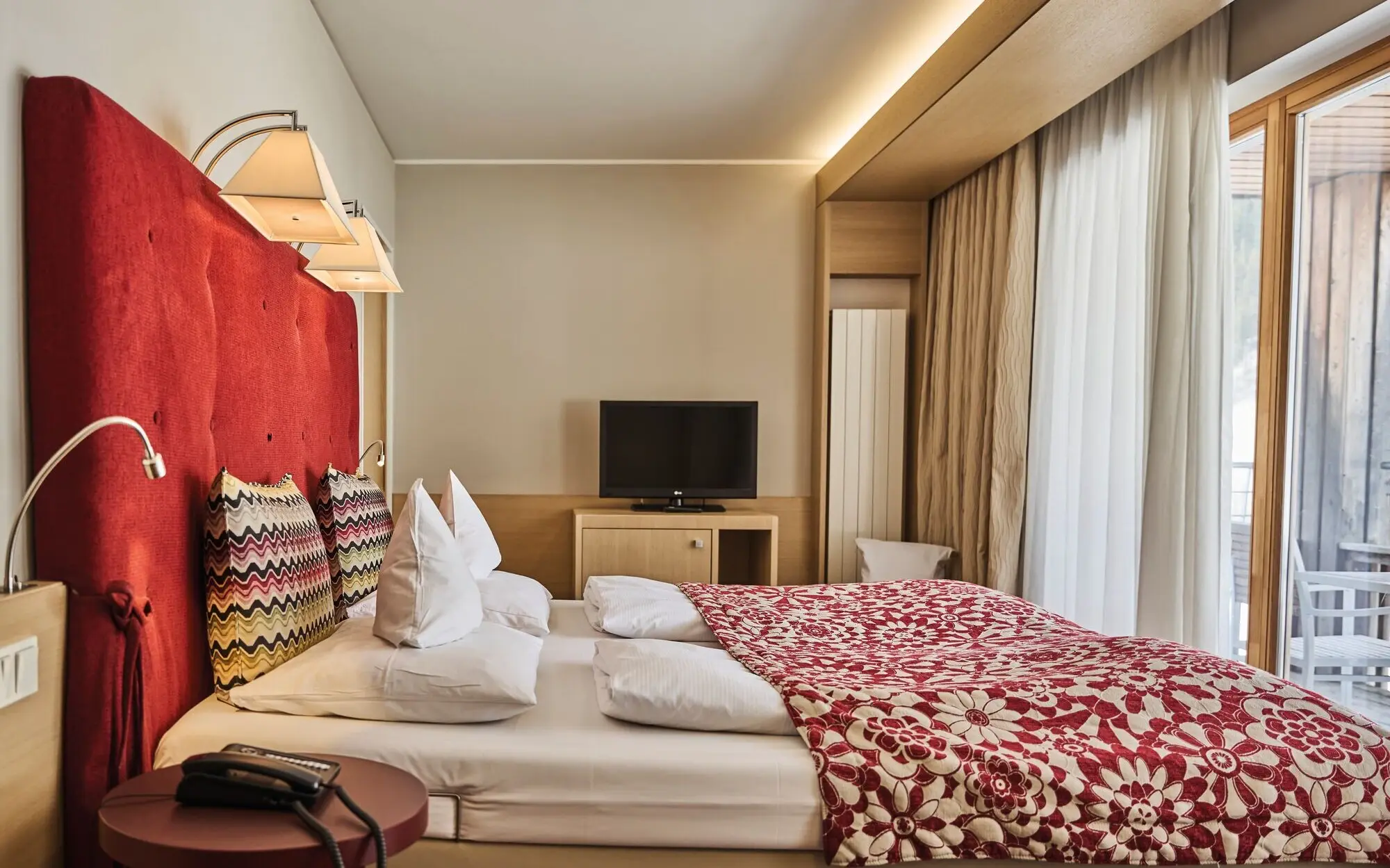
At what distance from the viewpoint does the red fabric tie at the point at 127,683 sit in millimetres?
1428

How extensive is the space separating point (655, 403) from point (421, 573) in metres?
2.58

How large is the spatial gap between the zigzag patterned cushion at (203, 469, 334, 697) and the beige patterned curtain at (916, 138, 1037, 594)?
2.68m

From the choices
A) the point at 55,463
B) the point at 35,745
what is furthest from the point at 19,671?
the point at 55,463

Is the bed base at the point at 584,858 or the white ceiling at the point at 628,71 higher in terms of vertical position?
the white ceiling at the point at 628,71

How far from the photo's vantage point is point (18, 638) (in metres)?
1.25

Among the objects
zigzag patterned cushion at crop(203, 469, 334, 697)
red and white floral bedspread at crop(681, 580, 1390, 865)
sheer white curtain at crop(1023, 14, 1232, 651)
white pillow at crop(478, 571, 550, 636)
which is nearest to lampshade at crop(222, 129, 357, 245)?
zigzag patterned cushion at crop(203, 469, 334, 697)

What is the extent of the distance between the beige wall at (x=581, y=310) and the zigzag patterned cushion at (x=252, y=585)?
2.46 metres

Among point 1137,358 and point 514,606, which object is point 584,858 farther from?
point 1137,358

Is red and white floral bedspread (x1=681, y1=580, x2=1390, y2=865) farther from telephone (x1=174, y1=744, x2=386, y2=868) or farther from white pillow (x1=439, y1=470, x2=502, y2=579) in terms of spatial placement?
white pillow (x1=439, y1=470, x2=502, y2=579)

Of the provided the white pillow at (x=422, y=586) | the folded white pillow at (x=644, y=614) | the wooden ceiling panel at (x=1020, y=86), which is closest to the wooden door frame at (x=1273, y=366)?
the wooden ceiling panel at (x=1020, y=86)

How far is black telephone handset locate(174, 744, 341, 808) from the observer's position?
1164mm

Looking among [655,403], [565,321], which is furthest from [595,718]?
[565,321]

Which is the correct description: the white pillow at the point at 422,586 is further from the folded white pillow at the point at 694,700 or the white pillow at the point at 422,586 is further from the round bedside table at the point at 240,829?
the round bedside table at the point at 240,829

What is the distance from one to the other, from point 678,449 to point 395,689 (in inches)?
109
